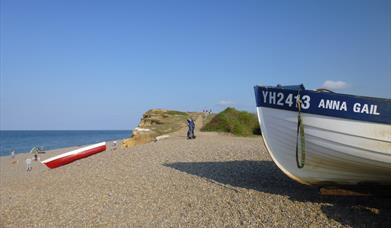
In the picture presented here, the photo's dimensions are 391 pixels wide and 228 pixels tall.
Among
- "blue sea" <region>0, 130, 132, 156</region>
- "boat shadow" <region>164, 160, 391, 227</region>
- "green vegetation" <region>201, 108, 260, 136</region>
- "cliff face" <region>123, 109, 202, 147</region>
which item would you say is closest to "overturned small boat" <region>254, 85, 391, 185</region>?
"boat shadow" <region>164, 160, 391, 227</region>

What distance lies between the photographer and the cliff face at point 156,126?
88.6 ft

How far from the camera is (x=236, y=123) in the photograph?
27.8 metres

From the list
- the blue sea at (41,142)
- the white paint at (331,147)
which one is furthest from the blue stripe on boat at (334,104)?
the blue sea at (41,142)

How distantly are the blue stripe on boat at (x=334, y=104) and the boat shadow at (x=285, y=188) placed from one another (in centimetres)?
183

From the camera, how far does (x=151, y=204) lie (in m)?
9.27

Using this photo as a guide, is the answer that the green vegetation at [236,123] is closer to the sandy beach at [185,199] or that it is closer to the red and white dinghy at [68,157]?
the red and white dinghy at [68,157]

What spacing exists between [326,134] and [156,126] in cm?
2490

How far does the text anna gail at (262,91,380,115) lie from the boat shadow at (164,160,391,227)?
78.3 inches

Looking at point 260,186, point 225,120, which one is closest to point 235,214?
point 260,186

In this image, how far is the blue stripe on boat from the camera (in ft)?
24.3

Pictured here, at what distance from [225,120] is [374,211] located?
2131 cm

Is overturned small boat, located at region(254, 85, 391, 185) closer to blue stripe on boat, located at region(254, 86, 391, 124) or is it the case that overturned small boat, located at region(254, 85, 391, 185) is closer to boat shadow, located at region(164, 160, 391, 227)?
blue stripe on boat, located at region(254, 86, 391, 124)

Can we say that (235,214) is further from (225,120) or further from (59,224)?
(225,120)

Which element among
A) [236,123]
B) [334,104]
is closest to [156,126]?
[236,123]
